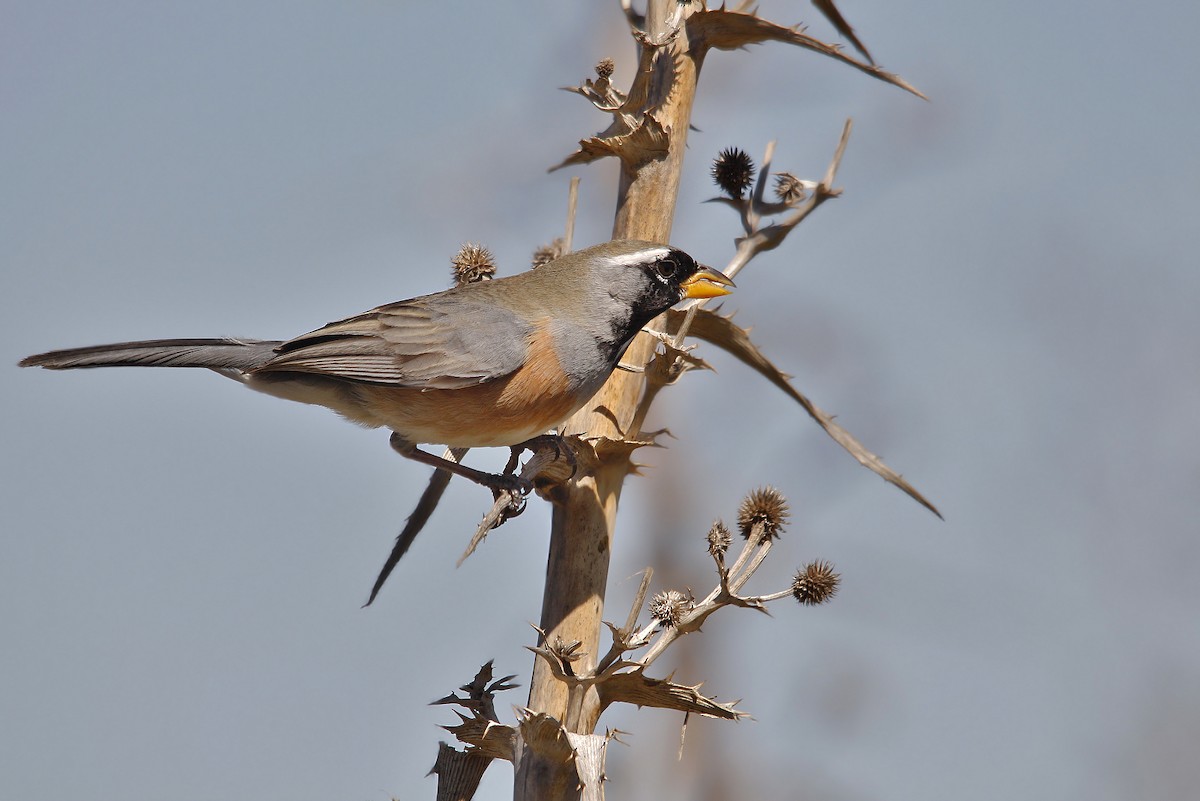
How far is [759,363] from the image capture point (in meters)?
3.67

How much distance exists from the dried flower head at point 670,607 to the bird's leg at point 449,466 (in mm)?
1078

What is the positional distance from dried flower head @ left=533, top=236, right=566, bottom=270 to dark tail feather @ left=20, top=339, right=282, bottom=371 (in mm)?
1184

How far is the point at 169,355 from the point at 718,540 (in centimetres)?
240

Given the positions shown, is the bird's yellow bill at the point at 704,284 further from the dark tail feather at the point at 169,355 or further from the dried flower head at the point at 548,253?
the dark tail feather at the point at 169,355

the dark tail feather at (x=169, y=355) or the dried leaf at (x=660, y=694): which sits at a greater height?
the dark tail feather at (x=169, y=355)

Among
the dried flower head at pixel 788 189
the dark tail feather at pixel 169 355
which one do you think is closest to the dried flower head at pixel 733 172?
the dried flower head at pixel 788 189

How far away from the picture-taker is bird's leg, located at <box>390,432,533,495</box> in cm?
432

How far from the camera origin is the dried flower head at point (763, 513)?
3354 mm

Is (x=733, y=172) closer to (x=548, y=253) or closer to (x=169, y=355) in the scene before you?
(x=548, y=253)

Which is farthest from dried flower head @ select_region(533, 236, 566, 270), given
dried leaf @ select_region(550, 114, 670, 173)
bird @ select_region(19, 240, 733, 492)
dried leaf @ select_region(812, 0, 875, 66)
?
dried leaf @ select_region(812, 0, 875, 66)

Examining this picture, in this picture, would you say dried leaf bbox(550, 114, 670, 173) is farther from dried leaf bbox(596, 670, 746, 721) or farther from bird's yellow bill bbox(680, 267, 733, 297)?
dried leaf bbox(596, 670, 746, 721)

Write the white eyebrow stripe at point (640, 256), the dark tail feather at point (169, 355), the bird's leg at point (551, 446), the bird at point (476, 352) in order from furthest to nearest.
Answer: the bird at point (476, 352), the white eyebrow stripe at point (640, 256), the dark tail feather at point (169, 355), the bird's leg at point (551, 446)

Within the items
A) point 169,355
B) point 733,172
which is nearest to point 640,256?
point 733,172

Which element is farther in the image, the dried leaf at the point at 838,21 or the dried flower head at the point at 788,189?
the dried flower head at the point at 788,189
